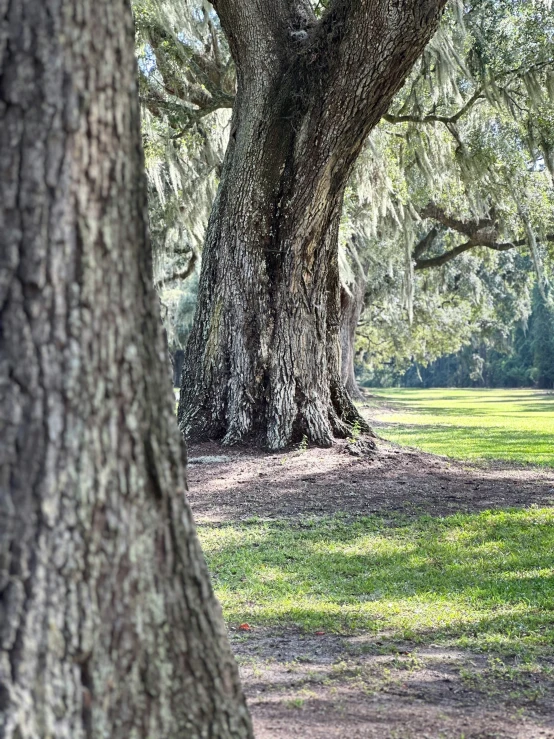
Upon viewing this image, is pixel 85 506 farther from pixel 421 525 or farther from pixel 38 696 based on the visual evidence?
pixel 421 525

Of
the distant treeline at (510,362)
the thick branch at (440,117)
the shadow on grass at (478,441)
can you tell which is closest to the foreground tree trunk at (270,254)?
the shadow on grass at (478,441)

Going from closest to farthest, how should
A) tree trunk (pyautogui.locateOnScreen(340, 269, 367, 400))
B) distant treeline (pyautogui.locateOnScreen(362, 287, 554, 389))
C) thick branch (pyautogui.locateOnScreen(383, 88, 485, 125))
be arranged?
thick branch (pyautogui.locateOnScreen(383, 88, 485, 125)), tree trunk (pyautogui.locateOnScreen(340, 269, 367, 400)), distant treeline (pyautogui.locateOnScreen(362, 287, 554, 389))

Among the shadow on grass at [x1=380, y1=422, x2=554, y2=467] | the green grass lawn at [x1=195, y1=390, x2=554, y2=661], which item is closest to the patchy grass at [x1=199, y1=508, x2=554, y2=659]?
the green grass lawn at [x1=195, y1=390, x2=554, y2=661]

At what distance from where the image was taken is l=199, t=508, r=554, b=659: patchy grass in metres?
3.87

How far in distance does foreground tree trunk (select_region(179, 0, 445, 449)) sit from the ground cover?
531 mm

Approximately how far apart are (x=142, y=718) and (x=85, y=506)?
510 millimetres

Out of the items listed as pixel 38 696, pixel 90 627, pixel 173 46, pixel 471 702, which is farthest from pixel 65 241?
pixel 173 46

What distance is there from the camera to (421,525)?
5.98m

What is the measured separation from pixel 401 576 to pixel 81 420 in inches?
135

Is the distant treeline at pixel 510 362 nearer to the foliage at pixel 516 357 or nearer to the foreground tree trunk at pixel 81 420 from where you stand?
the foliage at pixel 516 357

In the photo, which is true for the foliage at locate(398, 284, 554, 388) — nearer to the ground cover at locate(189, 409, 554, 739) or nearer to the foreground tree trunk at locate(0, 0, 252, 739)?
the ground cover at locate(189, 409, 554, 739)

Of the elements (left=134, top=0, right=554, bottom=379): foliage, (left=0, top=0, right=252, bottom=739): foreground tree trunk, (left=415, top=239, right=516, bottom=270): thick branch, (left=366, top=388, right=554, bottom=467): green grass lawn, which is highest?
(left=134, top=0, right=554, bottom=379): foliage

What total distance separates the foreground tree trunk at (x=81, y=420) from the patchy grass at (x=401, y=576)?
84.8 inches

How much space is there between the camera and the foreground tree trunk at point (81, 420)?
5.60 feet
